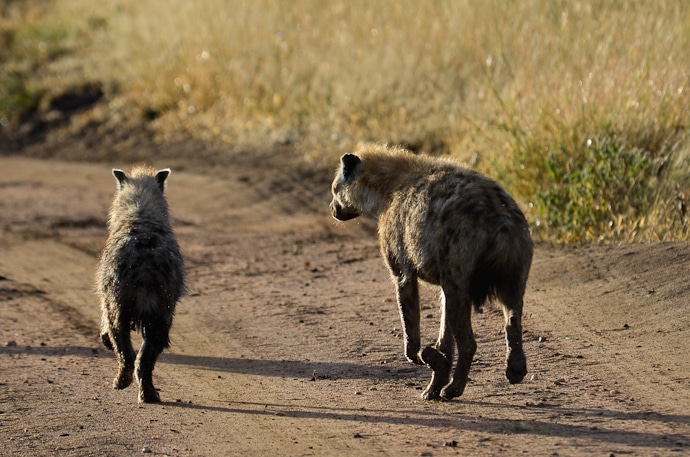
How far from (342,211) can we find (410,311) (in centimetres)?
128

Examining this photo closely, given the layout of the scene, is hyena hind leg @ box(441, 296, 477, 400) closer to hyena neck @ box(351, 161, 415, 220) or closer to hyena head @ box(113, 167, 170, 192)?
hyena neck @ box(351, 161, 415, 220)

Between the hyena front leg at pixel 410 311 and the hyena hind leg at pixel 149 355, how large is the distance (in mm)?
1464

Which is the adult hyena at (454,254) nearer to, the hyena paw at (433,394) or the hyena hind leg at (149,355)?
the hyena paw at (433,394)

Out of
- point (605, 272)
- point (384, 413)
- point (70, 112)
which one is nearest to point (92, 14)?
point (70, 112)

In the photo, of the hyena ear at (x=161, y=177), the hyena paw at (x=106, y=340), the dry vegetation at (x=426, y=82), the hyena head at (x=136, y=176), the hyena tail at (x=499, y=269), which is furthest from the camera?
the dry vegetation at (x=426, y=82)

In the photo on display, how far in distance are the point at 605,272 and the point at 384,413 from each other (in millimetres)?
2878

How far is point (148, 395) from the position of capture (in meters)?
6.38

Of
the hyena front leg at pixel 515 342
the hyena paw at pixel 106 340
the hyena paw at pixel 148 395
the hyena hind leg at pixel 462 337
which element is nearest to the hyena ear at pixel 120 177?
the hyena paw at pixel 106 340

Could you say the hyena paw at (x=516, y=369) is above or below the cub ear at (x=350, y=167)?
below

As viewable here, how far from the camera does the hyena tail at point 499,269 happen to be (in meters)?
5.64

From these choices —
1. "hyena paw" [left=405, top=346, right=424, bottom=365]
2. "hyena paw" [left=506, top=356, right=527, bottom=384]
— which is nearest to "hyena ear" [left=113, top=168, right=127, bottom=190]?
"hyena paw" [left=405, top=346, right=424, bottom=365]

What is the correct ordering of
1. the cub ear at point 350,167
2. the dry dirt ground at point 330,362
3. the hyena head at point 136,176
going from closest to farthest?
1. the dry dirt ground at point 330,362
2. the cub ear at point 350,167
3. the hyena head at point 136,176

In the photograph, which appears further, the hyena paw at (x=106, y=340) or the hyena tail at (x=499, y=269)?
the hyena paw at (x=106, y=340)

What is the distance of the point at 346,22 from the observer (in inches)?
695
